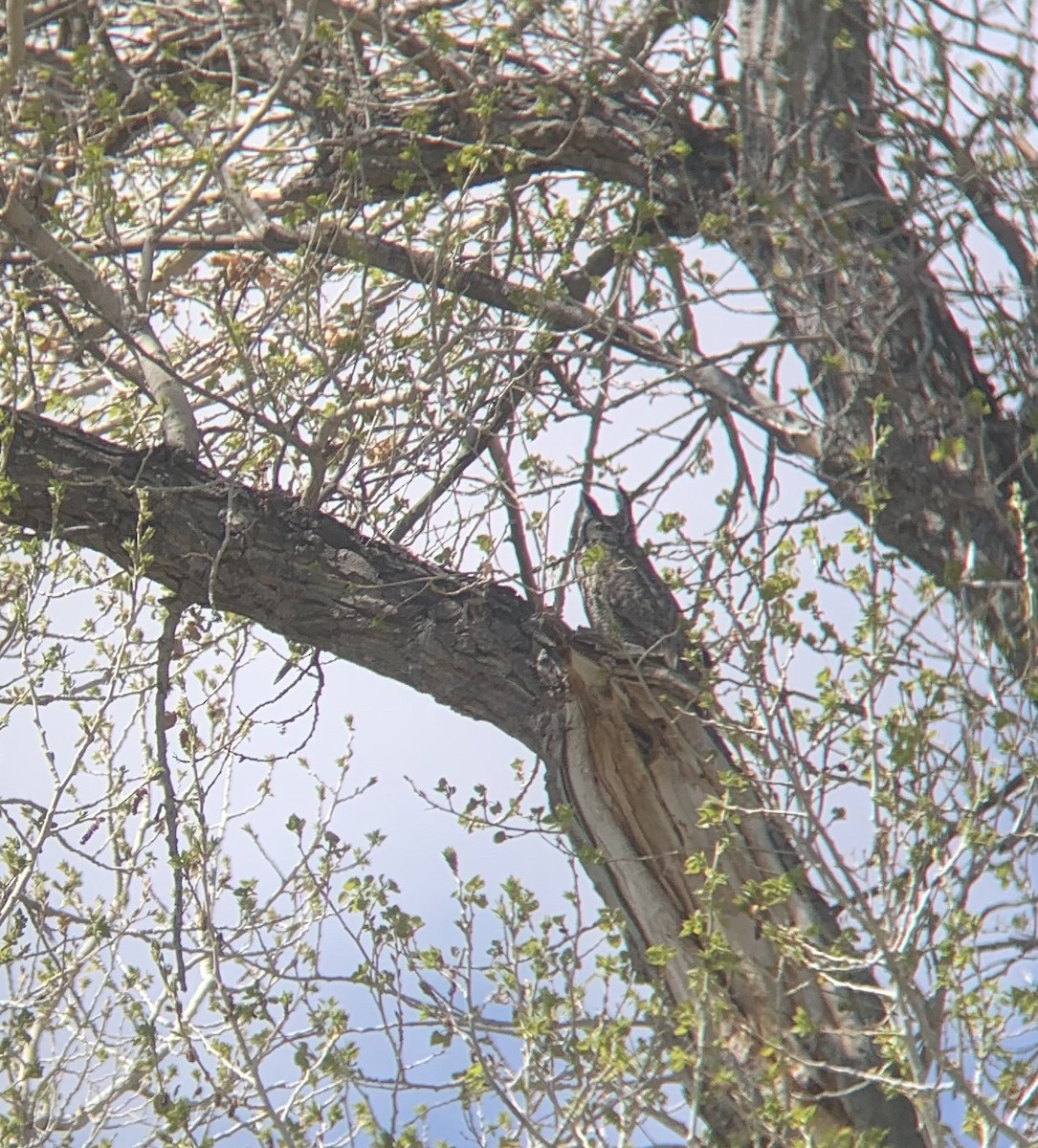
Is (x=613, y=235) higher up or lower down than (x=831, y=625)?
higher up

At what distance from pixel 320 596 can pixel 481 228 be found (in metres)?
1.95

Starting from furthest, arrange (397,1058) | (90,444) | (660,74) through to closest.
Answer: (660,74) < (90,444) < (397,1058)

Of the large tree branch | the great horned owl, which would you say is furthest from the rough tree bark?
the great horned owl

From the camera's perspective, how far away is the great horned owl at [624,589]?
4719mm

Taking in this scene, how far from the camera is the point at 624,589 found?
482 cm

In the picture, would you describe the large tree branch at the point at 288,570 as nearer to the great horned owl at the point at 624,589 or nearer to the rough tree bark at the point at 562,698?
the rough tree bark at the point at 562,698

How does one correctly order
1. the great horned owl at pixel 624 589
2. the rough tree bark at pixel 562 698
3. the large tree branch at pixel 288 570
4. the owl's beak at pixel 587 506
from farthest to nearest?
the owl's beak at pixel 587 506 → the great horned owl at pixel 624 589 → the large tree branch at pixel 288 570 → the rough tree bark at pixel 562 698

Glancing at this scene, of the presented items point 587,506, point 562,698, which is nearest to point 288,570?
point 562,698

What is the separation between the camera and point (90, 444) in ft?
14.2

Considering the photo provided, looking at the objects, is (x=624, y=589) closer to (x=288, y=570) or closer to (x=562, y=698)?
(x=562, y=698)

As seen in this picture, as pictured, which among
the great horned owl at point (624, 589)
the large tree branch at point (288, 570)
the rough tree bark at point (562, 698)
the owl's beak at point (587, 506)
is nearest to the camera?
the rough tree bark at point (562, 698)

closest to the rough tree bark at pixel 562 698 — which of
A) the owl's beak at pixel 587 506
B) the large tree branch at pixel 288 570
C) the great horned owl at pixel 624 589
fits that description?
the large tree branch at pixel 288 570

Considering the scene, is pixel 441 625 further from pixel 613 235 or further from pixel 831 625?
pixel 613 235

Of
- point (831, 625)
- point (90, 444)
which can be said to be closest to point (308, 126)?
point (90, 444)
